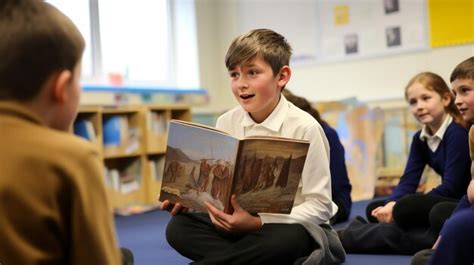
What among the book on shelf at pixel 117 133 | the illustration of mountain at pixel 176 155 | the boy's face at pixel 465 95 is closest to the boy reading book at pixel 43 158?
the illustration of mountain at pixel 176 155

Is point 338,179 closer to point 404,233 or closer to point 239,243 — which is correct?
point 404,233

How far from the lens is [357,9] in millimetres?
3910

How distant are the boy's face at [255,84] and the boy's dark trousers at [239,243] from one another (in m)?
0.33

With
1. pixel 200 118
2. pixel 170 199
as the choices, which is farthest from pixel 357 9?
pixel 170 199

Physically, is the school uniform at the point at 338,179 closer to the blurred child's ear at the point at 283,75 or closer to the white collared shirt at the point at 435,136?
the white collared shirt at the point at 435,136

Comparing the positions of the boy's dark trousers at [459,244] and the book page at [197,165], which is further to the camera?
the book page at [197,165]

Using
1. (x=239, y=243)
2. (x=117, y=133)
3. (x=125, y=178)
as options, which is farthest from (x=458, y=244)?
(x=125, y=178)

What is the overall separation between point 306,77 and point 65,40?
359cm

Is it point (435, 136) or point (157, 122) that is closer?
point (435, 136)

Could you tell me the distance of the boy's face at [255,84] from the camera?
164 centimetres

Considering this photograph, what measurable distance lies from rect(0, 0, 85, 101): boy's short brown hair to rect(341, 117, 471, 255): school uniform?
1328mm

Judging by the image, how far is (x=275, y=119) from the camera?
5.43 feet

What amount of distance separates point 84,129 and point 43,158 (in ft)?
9.34

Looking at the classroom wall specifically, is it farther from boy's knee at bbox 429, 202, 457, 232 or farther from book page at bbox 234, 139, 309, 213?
book page at bbox 234, 139, 309, 213
